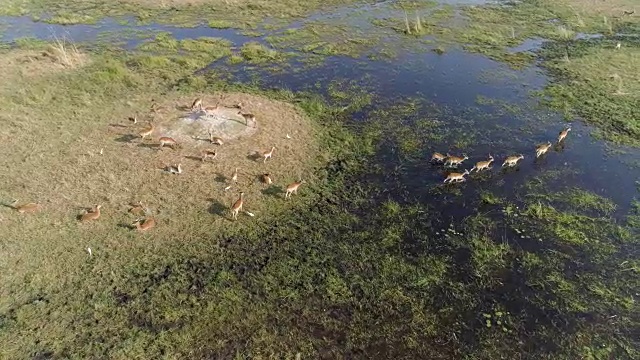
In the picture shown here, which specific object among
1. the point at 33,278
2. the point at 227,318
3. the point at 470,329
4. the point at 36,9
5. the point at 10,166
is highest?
the point at 36,9

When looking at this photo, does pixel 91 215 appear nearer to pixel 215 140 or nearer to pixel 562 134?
pixel 215 140

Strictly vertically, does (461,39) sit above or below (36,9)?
below

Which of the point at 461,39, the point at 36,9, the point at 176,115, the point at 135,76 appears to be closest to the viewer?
the point at 176,115

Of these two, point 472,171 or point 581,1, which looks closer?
point 472,171

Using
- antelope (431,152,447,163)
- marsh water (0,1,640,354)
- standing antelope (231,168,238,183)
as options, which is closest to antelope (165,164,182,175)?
standing antelope (231,168,238,183)

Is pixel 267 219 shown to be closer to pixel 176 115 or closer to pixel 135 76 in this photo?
pixel 176 115

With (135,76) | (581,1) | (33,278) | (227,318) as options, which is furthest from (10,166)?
(581,1)

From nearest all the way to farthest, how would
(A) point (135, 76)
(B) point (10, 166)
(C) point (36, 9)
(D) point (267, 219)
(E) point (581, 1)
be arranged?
(D) point (267, 219) → (B) point (10, 166) → (A) point (135, 76) → (C) point (36, 9) → (E) point (581, 1)

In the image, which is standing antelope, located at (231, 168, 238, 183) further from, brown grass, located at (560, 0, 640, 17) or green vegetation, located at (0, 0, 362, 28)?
brown grass, located at (560, 0, 640, 17)

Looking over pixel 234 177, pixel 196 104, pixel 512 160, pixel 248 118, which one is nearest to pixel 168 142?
pixel 234 177
